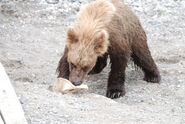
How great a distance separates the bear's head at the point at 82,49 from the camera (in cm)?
721

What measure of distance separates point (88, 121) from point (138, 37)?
2.45 metres

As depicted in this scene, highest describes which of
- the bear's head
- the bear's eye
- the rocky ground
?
the bear's head

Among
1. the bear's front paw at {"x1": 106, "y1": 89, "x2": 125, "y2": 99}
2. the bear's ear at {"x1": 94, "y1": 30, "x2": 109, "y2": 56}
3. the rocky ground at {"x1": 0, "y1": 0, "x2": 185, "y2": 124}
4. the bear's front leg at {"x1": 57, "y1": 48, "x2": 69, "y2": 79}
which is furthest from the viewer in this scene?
the bear's front paw at {"x1": 106, "y1": 89, "x2": 125, "y2": 99}

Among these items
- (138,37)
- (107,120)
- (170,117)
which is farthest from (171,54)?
(107,120)

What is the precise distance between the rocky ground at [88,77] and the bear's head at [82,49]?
0.30 meters

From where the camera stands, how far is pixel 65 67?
7500 millimetres

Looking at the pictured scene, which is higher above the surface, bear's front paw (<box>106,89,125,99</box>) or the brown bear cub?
the brown bear cub

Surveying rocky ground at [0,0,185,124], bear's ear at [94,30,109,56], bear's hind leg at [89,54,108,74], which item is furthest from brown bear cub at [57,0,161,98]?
bear's hind leg at [89,54,108,74]

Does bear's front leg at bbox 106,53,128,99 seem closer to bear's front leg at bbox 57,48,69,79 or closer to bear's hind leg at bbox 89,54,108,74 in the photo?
bear's front leg at bbox 57,48,69,79

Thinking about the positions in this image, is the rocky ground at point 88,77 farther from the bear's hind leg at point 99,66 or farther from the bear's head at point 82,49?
the bear's head at point 82,49

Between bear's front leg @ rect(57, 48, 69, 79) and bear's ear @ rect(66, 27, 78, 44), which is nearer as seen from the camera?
bear's ear @ rect(66, 27, 78, 44)

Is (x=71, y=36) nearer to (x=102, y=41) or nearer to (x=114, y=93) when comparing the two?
(x=102, y=41)

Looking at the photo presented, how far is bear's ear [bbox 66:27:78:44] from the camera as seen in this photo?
7223 mm

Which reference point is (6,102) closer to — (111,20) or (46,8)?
(111,20)
